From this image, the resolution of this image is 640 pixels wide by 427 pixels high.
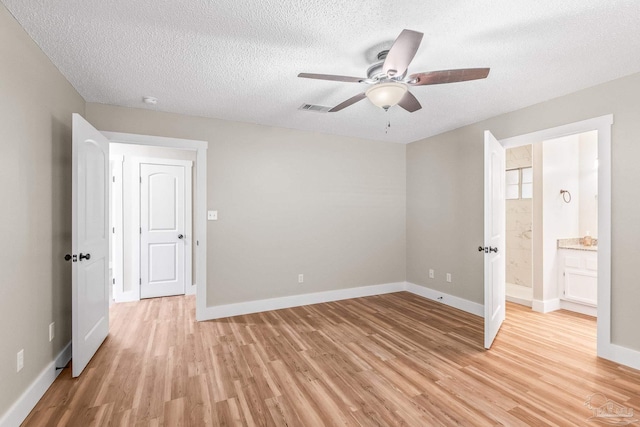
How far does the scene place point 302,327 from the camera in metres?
3.42

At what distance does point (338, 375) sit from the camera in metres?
2.41

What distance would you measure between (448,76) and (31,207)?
9.45 ft

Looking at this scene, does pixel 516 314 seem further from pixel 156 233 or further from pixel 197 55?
pixel 156 233

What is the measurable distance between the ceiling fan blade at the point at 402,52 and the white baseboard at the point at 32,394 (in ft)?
9.80

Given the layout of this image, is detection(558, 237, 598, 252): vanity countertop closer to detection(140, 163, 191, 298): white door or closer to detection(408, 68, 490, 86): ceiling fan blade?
detection(408, 68, 490, 86): ceiling fan blade

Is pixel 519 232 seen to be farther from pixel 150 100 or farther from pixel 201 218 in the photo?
pixel 150 100

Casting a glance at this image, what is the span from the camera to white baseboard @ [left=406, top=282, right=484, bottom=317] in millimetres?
3852

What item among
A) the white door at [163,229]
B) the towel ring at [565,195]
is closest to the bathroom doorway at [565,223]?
the towel ring at [565,195]

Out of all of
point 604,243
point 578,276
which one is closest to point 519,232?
point 578,276

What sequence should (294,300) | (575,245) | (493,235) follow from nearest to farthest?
(493,235) → (575,245) → (294,300)

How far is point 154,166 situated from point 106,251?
6.56ft


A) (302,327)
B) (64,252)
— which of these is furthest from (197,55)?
(302,327)

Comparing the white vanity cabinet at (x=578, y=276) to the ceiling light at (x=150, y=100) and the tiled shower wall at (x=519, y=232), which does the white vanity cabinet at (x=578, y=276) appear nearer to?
the tiled shower wall at (x=519, y=232)

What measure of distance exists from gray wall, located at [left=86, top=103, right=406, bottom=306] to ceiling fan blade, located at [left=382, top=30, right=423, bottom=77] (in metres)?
2.45
